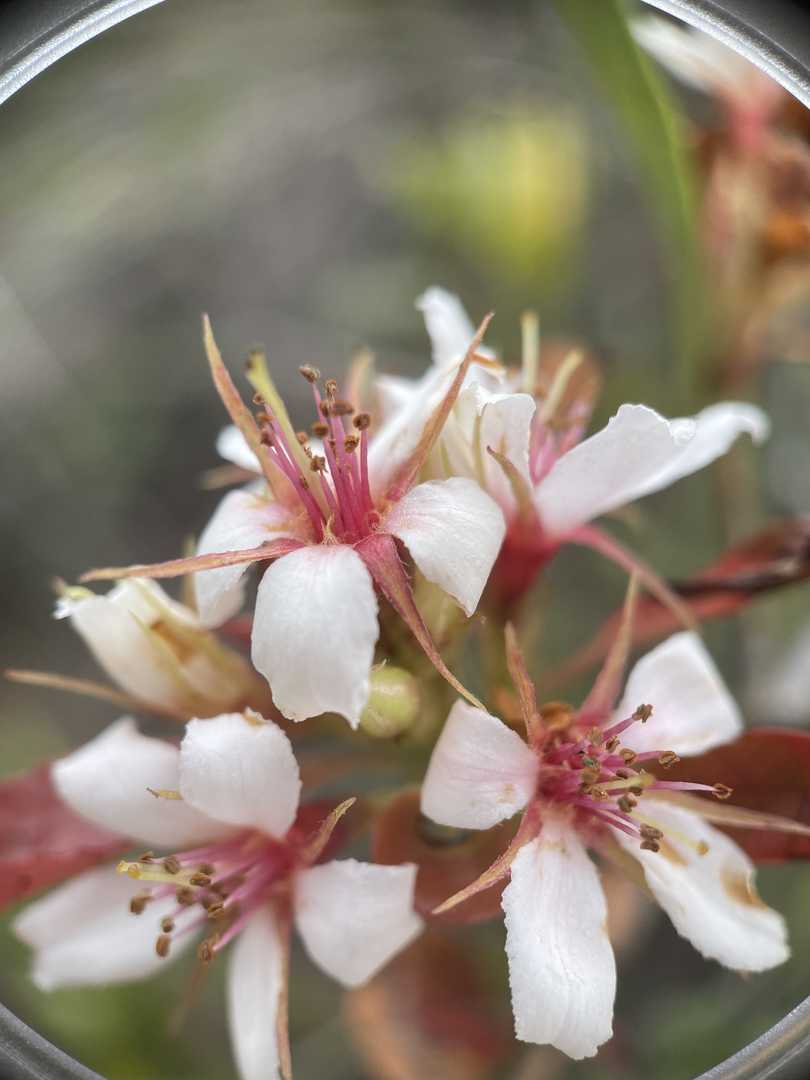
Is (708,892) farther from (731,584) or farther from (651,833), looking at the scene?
(731,584)

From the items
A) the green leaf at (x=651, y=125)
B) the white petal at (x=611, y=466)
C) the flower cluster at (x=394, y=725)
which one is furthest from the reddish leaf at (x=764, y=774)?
the green leaf at (x=651, y=125)

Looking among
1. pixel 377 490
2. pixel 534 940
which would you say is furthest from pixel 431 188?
pixel 534 940

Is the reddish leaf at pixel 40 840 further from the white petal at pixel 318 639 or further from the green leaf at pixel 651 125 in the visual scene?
the green leaf at pixel 651 125

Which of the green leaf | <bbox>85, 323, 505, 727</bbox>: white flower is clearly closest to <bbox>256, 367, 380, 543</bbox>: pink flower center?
<bbox>85, 323, 505, 727</bbox>: white flower

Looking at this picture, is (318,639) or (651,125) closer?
(318,639)

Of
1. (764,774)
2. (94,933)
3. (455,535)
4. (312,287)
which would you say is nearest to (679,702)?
(764,774)

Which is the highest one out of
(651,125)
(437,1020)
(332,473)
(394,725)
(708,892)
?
(651,125)
